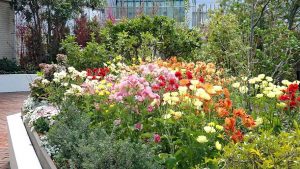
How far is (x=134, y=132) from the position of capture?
4.24 m

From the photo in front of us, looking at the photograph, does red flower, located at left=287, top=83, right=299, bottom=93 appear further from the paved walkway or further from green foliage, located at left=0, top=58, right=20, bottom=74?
green foliage, located at left=0, top=58, right=20, bottom=74

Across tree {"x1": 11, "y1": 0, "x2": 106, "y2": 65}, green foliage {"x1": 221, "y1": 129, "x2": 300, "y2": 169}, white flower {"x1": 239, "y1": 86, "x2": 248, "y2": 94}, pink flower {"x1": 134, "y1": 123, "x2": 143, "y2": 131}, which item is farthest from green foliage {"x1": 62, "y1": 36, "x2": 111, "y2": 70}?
tree {"x1": 11, "y1": 0, "x2": 106, "y2": 65}

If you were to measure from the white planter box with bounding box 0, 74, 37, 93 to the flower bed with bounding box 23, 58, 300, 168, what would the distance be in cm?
1012

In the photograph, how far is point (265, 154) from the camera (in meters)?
2.54

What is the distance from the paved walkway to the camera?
692 centimetres

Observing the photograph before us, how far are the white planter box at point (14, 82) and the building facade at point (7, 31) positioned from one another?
1.94 m

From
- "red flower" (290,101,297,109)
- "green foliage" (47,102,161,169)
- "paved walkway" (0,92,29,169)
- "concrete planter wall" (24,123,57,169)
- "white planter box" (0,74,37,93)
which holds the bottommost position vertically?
"paved walkway" (0,92,29,169)

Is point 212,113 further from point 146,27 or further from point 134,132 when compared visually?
point 146,27

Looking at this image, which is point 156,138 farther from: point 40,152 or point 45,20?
point 45,20

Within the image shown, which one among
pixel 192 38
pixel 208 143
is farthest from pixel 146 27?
pixel 208 143

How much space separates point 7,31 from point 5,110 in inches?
278

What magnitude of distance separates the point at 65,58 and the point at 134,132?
5002mm

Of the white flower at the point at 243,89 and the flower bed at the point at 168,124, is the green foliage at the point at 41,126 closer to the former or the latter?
the flower bed at the point at 168,124

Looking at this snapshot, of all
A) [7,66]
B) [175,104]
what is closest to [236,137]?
[175,104]
